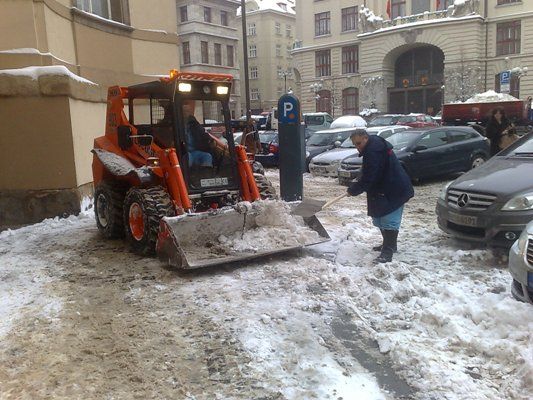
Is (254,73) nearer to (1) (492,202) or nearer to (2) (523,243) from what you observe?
(1) (492,202)

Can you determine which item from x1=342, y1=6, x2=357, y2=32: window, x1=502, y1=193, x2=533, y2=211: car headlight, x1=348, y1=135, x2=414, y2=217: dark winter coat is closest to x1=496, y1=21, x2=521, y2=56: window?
x1=342, y1=6, x2=357, y2=32: window

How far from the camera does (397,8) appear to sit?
4953 centimetres

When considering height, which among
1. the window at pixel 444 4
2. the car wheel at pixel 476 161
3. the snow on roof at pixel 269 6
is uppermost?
the snow on roof at pixel 269 6

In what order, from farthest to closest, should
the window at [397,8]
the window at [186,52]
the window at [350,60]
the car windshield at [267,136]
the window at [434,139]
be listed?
the window at [186,52]
the window at [350,60]
the window at [397,8]
the car windshield at [267,136]
the window at [434,139]

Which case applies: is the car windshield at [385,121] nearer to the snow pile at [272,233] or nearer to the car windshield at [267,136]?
the car windshield at [267,136]

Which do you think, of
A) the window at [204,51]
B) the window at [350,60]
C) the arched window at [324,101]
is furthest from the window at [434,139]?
the window at [204,51]

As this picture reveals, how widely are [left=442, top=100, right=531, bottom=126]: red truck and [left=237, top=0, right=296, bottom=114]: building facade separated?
145 ft

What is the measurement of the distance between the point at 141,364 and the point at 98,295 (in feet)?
5.80

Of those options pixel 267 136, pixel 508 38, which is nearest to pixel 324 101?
pixel 508 38

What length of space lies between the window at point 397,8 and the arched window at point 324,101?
9.83 m

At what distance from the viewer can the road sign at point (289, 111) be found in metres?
9.02

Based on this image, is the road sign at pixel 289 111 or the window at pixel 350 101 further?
the window at pixel 350 101

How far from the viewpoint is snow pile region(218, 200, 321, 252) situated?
20.9 ft

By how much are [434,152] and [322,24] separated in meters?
45.9
